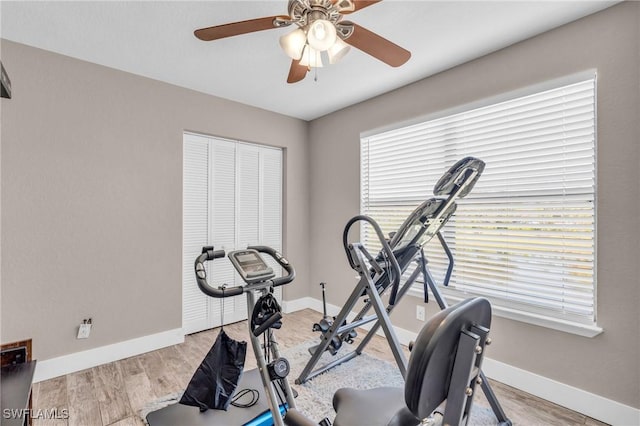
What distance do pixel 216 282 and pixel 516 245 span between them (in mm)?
2968

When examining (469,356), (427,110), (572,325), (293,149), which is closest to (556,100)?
(427,110)

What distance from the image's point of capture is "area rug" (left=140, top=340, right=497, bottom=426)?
196 cm

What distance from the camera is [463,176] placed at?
1841 millimetres

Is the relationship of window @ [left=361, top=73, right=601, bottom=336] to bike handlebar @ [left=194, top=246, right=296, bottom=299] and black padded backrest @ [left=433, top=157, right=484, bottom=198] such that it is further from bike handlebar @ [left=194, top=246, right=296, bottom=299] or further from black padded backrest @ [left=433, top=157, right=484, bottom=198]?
bike handlebar @ [left=194, top=246, right=296, bottom=299]

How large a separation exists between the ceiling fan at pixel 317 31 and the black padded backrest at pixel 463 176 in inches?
29.4

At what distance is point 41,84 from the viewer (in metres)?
2.35

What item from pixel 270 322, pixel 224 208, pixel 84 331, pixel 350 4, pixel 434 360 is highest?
pixel 350 4

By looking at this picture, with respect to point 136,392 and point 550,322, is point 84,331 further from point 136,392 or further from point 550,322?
point 550,322

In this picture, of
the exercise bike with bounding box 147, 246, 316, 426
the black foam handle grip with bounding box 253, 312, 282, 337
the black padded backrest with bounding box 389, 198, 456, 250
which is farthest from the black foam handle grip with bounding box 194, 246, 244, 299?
the black padded backrest with bounding box 389, 198, 456, 250

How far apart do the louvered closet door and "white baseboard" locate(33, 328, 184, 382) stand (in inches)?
11.1

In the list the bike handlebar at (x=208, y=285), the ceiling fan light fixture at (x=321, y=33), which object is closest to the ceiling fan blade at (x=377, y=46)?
the ceiling fan light fixture at (x=321, y=33)

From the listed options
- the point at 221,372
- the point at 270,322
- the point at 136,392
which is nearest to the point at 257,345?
the point at 270,322

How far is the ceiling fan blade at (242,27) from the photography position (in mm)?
1483

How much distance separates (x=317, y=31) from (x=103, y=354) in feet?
9.95
